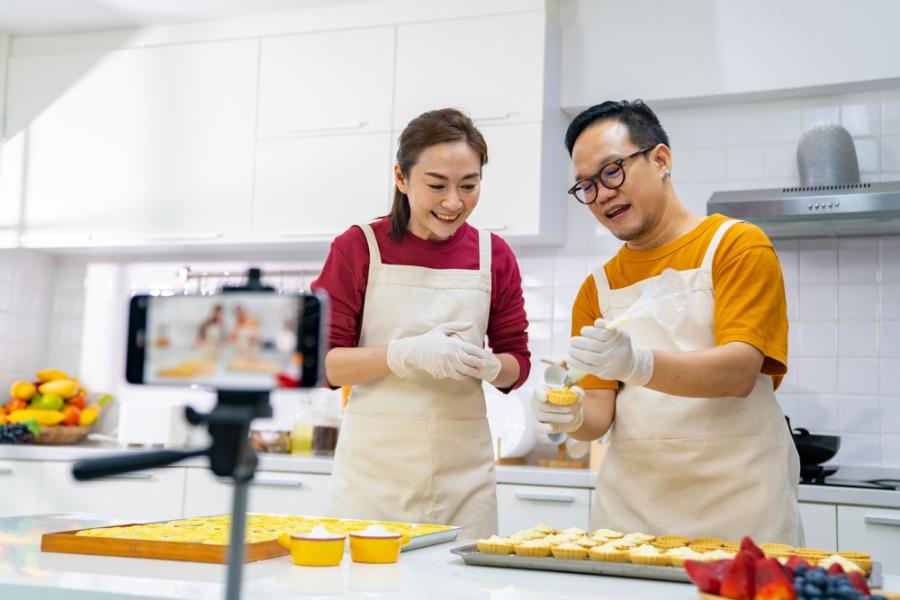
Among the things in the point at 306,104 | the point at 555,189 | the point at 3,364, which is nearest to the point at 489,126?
the point at 555,189

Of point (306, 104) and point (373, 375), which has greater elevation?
point (306, 104)

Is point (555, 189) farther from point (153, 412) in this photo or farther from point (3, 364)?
point (3, 364)

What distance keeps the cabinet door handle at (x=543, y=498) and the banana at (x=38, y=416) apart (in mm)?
1983

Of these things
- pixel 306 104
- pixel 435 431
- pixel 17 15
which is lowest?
pixel 435 431

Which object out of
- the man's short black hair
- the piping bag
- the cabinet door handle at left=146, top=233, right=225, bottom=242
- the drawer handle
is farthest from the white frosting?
the cabinet door handle at left=146, top=233, right=225, bottom=242

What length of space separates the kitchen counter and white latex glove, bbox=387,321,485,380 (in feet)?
1.81

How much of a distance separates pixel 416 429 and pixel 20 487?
7.36 feet

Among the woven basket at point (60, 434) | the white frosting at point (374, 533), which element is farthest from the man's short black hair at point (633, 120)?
the woven basket at point (60, 434)

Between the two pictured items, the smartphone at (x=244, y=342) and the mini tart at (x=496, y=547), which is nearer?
the smartphone at (x=244, y=342)

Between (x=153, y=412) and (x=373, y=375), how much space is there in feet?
6.74

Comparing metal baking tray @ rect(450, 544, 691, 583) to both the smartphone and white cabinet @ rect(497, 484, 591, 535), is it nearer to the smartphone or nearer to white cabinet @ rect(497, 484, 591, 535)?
the smartphone

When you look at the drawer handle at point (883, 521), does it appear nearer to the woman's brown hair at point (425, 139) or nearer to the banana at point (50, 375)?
the woman's brown hair at point (425, 139)

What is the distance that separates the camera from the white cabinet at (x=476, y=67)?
3.40 metres

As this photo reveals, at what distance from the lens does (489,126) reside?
11.3 feet
